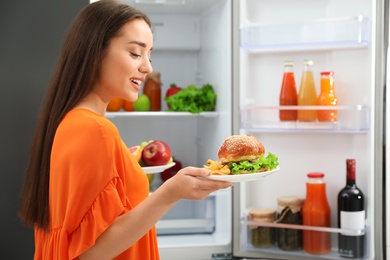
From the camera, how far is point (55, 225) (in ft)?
3.66

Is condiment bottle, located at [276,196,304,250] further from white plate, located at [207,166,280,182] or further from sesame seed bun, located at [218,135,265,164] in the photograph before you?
white plate, located at [207,166,280,182]

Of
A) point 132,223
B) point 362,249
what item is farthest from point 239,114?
point 132,223

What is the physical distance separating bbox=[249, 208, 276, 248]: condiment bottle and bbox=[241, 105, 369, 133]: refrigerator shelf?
31 centimetres

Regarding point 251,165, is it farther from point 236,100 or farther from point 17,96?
point 17,96

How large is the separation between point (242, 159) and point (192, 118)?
1.42 metres

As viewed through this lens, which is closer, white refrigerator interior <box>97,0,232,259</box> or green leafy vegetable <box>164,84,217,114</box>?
white refrigerator interior <box>97,0,232,259</box>

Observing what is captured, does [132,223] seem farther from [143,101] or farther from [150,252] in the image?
[143,101]

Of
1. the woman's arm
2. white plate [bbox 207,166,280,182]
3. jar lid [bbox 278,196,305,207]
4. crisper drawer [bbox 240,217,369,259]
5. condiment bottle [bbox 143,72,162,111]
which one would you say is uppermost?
condiment bottle [bbox 143,72,162,111]

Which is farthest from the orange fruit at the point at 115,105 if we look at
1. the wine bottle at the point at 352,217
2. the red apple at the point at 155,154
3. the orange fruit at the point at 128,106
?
the wine bottle at the point at 352,217

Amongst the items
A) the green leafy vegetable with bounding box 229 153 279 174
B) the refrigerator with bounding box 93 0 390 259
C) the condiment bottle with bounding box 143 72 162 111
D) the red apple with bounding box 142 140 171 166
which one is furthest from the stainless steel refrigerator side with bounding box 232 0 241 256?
the green leafy vegetable with bounding box 229 153 279 174

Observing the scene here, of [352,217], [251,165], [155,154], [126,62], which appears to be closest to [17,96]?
[155,154]

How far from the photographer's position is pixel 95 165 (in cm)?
105

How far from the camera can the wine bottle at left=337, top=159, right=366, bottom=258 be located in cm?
191

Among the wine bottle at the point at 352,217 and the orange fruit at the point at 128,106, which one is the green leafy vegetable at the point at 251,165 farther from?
the orange fruit at the point at 128,106
